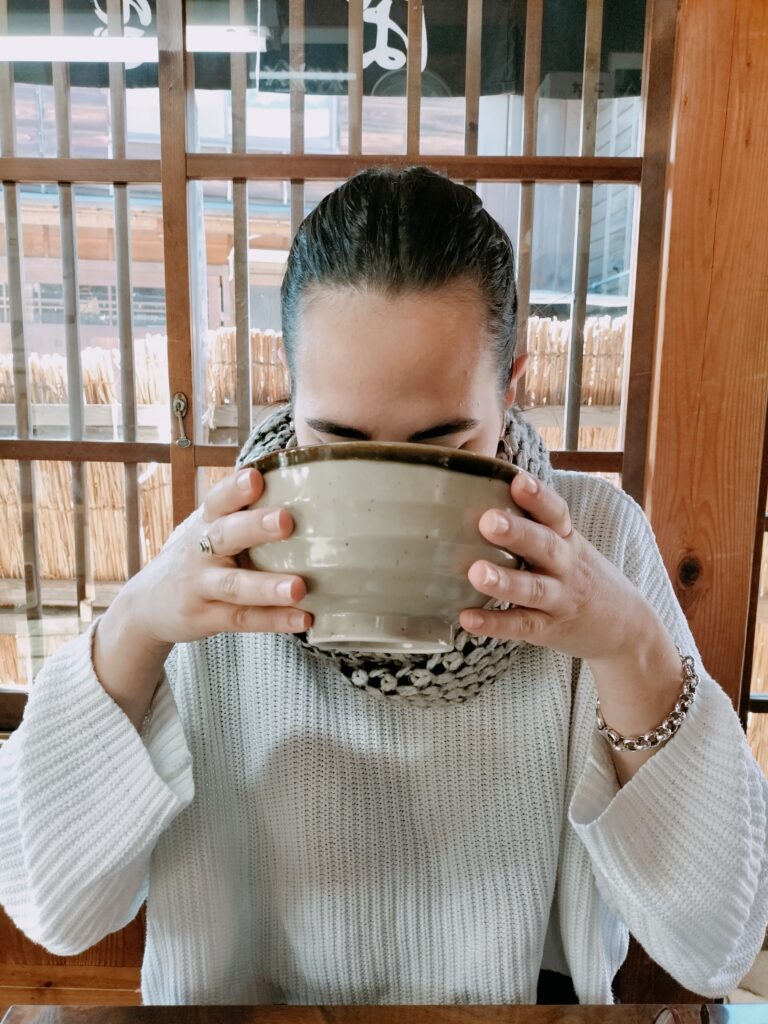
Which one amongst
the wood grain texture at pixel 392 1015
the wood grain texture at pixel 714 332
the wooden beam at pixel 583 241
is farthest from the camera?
the wooden beam at pixel 583 241

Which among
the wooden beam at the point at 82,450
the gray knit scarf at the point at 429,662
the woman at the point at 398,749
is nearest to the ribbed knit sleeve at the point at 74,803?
the woman at the point at 398,749

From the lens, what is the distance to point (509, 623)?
553 millimetres

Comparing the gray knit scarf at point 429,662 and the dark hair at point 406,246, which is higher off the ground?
the dark hair at point 406,246

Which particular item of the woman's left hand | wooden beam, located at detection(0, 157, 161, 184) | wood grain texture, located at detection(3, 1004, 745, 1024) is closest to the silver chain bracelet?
the woman's left hand

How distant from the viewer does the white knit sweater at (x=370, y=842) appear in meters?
0.88

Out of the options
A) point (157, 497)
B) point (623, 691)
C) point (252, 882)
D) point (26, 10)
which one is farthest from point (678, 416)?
point (26, 10)

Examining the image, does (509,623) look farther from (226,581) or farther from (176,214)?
(176,214)

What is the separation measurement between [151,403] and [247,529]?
1.56 meters

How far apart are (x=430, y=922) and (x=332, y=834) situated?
163mm

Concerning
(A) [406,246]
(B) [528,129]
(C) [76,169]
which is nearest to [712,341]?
(B) [528,129]

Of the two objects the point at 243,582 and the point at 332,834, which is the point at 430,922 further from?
the point at 243,582

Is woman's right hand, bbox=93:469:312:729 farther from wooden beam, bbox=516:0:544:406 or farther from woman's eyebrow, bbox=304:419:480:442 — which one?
wooden beam, bbox=516:0:544:406

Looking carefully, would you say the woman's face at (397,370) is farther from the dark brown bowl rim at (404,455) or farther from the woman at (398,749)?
the dark brown bowl rim at (404,455)

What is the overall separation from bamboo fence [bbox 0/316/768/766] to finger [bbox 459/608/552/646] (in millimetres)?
1278
